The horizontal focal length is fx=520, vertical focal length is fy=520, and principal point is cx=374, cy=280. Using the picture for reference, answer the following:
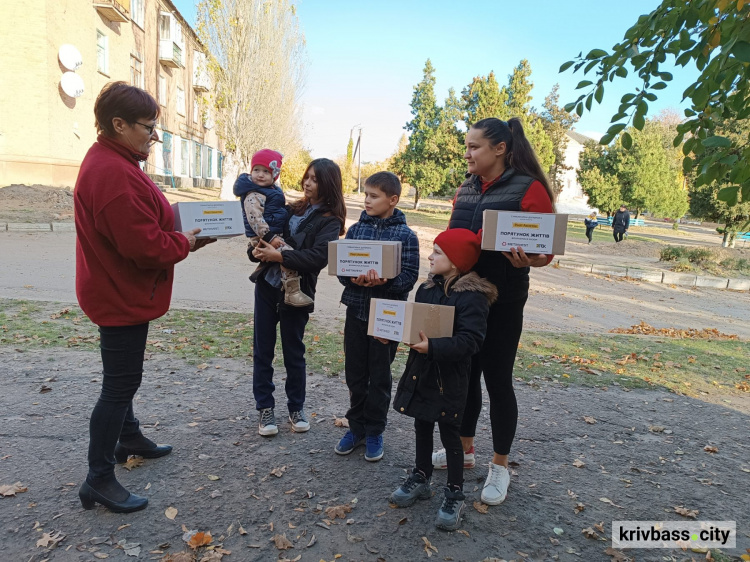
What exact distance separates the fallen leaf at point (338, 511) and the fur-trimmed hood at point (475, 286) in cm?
137

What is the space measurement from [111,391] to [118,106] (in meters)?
1.48

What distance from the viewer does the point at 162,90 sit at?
31375mm

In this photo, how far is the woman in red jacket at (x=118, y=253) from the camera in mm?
2557

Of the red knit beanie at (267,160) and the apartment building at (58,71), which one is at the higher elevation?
the apartment building at (58,71)

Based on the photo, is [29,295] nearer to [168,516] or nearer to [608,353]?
[168,516]

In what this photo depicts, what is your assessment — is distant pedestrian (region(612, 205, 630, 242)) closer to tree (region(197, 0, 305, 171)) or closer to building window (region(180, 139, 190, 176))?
tree (region(197, 0, 305, 171))

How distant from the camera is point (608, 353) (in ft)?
22.4

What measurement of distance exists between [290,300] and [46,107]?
19.8 m

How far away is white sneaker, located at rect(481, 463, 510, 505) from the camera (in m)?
3.06

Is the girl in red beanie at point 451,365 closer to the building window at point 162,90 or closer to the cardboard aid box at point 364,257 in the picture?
the cardboard aid box at point 364,257

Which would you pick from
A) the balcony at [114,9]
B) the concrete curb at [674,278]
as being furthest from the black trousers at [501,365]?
the balcony at [114,9]

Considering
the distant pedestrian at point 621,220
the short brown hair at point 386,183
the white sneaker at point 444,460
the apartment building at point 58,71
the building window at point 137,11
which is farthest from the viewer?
the building window at point 137,11

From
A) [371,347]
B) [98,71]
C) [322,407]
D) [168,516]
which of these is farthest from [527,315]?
[98,71]

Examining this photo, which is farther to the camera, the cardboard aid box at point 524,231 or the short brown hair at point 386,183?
the short brown hair at point 386,183
